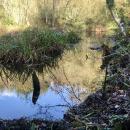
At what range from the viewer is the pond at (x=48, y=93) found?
7.30 meters

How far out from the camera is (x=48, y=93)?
9.16 m

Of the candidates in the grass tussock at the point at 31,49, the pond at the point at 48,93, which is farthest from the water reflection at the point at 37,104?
the grass tussock at the point at 31,49

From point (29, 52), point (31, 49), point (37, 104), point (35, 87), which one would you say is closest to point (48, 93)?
point (37, 104)

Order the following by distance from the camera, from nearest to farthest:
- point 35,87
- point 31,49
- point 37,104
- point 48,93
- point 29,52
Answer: point 37,104 < point 48,93 < point 35,87 < point 29,52 < point 31,49

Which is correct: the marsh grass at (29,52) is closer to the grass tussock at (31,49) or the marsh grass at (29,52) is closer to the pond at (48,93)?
the grass tussock at (31,49)

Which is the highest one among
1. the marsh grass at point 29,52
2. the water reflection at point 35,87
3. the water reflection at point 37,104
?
the marsh grass at point 29,52

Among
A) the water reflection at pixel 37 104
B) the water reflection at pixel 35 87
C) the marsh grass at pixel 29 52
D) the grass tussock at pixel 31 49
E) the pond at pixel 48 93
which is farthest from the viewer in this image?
the grass tussock at pixel 31 49

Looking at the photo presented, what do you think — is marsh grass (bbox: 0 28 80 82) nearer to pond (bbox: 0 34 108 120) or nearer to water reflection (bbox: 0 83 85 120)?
pond (bbox: 0 34 108 120)

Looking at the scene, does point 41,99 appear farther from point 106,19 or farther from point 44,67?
point 106,19

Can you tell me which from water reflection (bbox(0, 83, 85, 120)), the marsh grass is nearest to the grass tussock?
the marsh grass

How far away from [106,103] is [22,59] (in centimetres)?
880

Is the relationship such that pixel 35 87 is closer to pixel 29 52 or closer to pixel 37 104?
pixel 37 104

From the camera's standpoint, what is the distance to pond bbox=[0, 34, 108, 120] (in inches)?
287

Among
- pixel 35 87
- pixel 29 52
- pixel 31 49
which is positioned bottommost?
pixel 35 87
